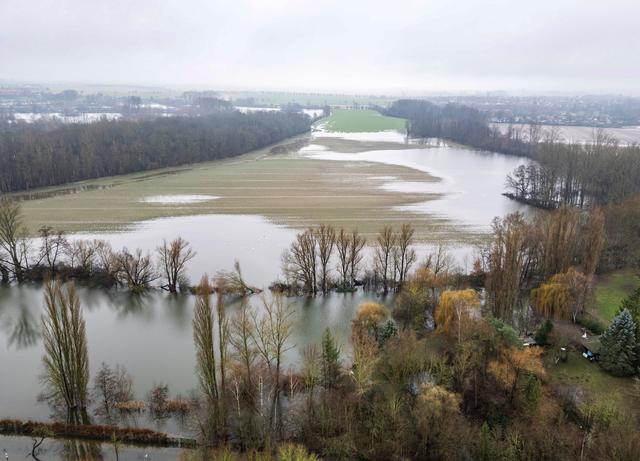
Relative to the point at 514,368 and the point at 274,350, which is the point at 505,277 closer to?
the point at 514,368

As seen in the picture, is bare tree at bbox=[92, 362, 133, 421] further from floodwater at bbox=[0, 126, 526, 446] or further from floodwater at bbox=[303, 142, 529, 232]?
floodwater at bbox=[303, 142, 529, 232]

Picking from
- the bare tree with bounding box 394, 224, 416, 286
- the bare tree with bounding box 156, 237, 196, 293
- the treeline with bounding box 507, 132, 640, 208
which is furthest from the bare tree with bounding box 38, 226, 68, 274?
the treeline with bounding box 507, 132, 640, 208

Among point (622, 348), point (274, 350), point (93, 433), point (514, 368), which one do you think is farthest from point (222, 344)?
point (622, 348)

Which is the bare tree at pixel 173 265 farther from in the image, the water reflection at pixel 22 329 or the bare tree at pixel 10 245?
the bare tree at pixel 10 245

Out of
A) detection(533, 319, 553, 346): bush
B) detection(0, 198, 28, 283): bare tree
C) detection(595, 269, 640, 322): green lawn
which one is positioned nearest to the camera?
detection(533, 319, 553, 346): bush

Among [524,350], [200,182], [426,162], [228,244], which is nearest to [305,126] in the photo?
[426,162]

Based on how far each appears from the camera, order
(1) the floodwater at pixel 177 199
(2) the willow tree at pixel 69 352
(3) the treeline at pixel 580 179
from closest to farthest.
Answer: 1. (2) the willow tree at pixel 69 352
2. (3) the treeline at pixel 580 179
3. (1) the floodwater at pixel 177 199

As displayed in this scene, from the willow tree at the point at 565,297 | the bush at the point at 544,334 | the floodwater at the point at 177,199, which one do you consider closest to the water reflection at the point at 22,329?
the floodwater at the point at 177,199
